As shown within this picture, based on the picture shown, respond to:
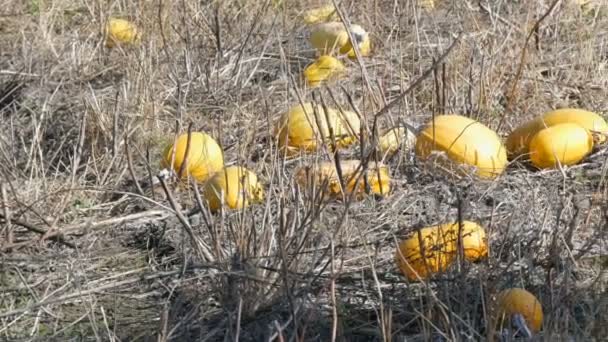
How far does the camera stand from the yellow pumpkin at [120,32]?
5016 millimetres

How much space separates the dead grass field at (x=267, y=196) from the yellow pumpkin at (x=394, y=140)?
50 millimetres

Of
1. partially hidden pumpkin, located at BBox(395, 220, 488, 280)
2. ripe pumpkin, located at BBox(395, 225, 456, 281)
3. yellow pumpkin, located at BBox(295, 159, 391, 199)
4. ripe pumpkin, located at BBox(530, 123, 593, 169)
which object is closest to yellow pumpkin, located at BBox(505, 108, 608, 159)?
ripe pumpkin, located at BBox(530, 123, 593, 169)

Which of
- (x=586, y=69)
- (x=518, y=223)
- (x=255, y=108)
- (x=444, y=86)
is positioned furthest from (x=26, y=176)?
(x=586, y=69)

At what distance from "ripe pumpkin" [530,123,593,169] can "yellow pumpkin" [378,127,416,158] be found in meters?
0.41

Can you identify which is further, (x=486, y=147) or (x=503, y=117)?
(x=503, y=117)

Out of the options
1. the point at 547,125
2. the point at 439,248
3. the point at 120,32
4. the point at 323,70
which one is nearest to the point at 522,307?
the point at 439,248

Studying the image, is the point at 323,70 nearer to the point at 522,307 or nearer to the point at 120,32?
the point at 120,32

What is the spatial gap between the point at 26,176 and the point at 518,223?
172cm

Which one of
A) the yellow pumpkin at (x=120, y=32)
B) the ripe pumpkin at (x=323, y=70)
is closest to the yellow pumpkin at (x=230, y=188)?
the ripe pumpkin at (x=323, y=70)

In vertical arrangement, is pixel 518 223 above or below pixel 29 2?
below

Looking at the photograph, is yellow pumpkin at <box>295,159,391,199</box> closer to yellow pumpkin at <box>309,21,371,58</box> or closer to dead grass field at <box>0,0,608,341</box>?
dead grass field at <box>0,0,608,341</box>

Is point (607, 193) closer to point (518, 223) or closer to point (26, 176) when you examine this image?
point (518, 223)

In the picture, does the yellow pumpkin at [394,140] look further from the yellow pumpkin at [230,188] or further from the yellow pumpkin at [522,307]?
the yellow pumpkin at [522,307]

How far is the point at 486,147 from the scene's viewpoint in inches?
137
